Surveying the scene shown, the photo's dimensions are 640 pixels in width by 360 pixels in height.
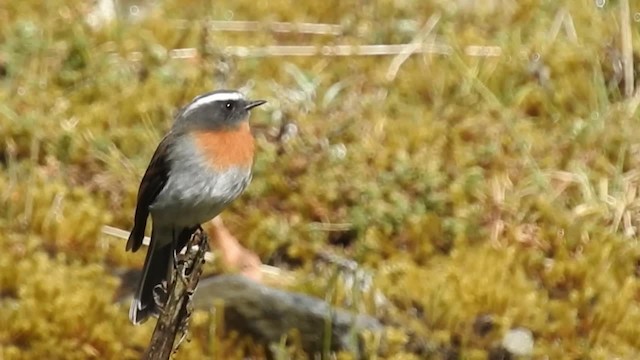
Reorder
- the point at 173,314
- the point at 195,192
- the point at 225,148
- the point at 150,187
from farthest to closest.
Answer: the point at 150,187 < the point at 225,148 < the point at 195,192 < the point at 173,314

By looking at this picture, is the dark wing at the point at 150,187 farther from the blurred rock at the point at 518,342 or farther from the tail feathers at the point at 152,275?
the blurred rock at the point at 518,342

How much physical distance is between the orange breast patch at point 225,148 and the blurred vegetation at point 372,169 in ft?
3.07

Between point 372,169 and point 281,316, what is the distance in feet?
5.51

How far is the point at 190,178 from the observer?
539cm

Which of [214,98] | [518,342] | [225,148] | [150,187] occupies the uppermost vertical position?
[214,98]

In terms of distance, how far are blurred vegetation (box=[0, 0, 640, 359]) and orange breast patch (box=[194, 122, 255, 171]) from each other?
0.94 m

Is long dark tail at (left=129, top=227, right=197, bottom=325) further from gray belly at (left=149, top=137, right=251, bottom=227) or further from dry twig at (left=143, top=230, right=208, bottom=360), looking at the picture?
dry twig at (left=143, top=230, right=208, bottom=360)

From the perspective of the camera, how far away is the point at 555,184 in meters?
7.53

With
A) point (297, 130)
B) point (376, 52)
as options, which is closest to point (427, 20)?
point (376, 52)

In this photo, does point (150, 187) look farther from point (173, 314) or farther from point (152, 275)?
point (173, 314)

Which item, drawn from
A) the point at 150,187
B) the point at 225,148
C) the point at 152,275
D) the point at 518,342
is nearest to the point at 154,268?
the point at 152,275

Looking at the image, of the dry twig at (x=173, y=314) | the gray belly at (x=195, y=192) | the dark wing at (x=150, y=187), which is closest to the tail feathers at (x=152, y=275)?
the dark wing at (x=150, y=187)

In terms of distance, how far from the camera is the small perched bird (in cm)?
531

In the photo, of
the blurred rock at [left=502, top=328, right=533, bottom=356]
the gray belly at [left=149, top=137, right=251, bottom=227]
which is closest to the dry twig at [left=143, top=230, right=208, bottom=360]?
the gray belly at [left=149, top=137, right=251, bottom=227]
